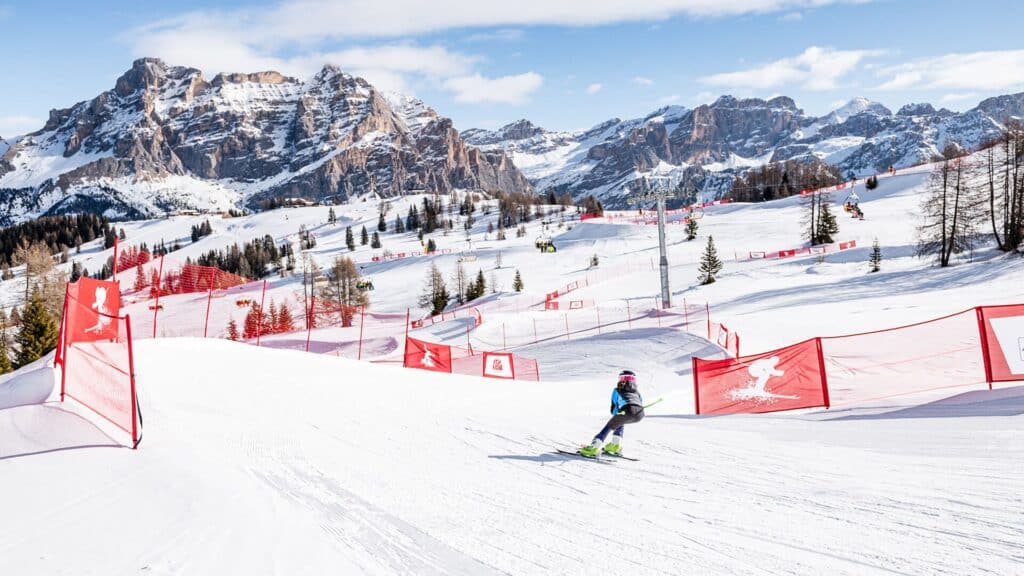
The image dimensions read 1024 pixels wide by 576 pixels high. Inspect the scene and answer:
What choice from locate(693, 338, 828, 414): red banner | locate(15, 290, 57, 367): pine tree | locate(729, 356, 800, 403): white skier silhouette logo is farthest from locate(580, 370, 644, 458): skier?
locate(15, 290, 57, 367): pine tree

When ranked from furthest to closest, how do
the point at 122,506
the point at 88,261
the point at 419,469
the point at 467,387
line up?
the point at 88,261, the point at 467,387, the point at 419,469, the point at 122,506

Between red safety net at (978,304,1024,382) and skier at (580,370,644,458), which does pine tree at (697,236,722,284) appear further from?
skier at (580,370,644,458)

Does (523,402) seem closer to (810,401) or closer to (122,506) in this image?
(810,401)

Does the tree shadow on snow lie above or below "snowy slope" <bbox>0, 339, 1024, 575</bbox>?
above

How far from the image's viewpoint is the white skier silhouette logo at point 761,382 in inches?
490

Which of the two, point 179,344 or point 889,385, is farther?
point 179,344

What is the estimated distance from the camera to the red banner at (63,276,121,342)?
9586 mm

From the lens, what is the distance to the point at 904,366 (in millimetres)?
A: 12734

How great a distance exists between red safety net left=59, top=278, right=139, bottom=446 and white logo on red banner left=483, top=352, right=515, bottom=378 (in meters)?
13.8

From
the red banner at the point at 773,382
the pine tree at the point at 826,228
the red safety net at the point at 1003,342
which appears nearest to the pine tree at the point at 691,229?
the pine tree at the point at 826,228

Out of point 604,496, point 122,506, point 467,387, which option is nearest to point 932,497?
point 604,496

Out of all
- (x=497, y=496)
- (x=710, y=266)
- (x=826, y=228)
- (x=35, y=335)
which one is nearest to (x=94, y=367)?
(x=497, y=496)

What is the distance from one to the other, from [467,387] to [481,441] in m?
8.09

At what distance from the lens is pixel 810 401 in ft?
39.4
